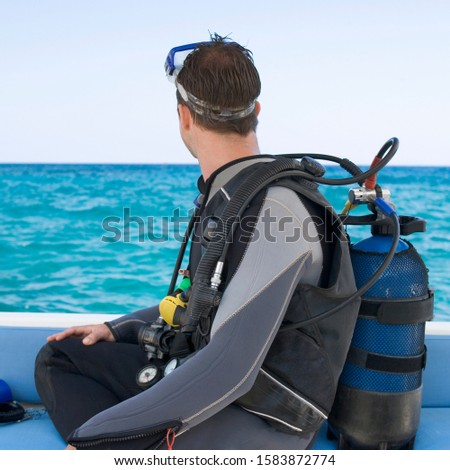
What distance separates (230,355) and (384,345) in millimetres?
578

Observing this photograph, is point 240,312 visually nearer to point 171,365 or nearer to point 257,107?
point 171,365

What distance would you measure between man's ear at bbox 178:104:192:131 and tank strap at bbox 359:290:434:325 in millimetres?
709

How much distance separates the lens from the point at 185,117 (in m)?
1.82

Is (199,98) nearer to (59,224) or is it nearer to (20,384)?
(20,384)

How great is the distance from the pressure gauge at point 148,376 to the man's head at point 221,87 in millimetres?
719

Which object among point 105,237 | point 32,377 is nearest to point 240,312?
point 32,377

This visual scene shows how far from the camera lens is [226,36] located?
6.11 ft

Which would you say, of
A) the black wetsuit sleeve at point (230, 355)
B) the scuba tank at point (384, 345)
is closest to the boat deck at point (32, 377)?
the scuba tank at point (384, 345)

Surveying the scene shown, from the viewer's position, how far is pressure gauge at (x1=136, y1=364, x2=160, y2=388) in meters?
1.87


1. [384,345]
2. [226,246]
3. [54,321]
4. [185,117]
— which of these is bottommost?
[54,321]

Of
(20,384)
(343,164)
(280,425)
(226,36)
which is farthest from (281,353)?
(20,384)

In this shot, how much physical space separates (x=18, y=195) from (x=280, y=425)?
21195 mm

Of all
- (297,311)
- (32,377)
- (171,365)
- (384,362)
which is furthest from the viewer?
(32,377)

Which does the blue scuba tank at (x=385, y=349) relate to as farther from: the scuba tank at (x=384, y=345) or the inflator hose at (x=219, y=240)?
the inflator hose at (x=219, y=240)
